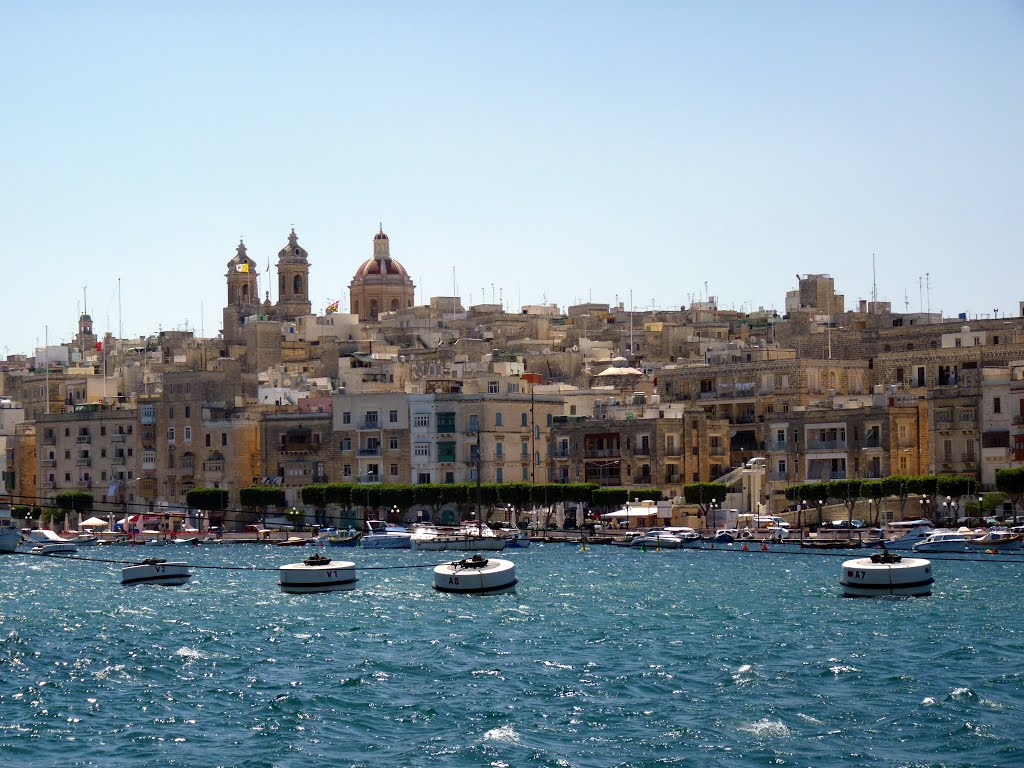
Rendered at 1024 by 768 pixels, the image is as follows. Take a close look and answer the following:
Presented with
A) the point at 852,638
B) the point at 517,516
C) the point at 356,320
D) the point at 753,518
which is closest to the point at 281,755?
the point at 852,638

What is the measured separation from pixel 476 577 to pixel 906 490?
28.8 metres

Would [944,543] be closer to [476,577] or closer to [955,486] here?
[955,486]

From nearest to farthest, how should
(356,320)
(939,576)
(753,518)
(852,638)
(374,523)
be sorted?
(852,638)
(939,576)
(753,518)
(374,523)
(356,320)

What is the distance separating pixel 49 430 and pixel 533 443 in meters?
32.1

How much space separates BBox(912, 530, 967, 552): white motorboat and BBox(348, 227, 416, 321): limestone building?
81.5 metres

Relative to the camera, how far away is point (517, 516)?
10544cm

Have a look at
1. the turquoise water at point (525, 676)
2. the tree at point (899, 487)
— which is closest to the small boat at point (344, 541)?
the tree at point (899, 487)

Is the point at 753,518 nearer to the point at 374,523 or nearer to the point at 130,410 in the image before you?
the point at 374,523

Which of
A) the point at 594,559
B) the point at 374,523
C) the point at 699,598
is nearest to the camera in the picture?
the point at 699,598

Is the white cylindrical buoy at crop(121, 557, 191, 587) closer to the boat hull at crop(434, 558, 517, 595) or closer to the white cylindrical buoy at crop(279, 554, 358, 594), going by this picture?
the white cylindrical buoy at crop(279, 554, 358, 594)

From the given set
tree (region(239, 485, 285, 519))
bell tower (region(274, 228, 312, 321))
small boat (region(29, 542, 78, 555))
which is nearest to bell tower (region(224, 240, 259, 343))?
bell tower (region(274, 228, 312, 321))

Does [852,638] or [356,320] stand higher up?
[356,320]

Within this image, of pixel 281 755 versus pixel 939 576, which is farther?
pixel 939 576

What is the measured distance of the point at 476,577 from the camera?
67688 millimetres
